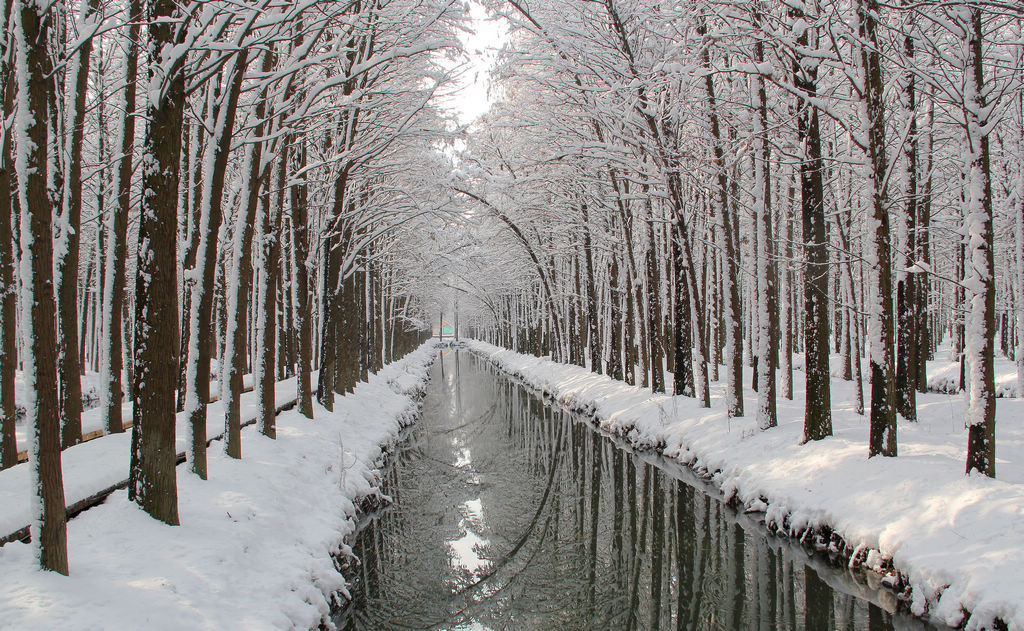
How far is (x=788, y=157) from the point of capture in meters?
10.3

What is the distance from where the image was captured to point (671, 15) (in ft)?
32.2

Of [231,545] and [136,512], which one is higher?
[136,512]

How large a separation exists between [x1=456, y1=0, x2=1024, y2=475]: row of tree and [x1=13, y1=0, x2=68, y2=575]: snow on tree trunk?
7677 millimetres

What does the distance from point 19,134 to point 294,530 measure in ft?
16.1

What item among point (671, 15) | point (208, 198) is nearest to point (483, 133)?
point (671, 15)

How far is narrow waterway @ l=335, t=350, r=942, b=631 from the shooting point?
6.10m

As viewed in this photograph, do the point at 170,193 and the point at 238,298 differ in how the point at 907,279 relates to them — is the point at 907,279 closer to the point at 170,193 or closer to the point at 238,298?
the point at 238,298

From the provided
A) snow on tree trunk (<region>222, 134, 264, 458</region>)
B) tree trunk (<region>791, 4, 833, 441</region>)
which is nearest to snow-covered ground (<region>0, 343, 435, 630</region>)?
snow on tree trunk (<region>222, 134, 264, 458</region>)

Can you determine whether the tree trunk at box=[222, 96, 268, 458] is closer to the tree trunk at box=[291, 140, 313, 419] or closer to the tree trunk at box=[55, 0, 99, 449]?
the tree trunk at box=[55, 0, 99, 449]

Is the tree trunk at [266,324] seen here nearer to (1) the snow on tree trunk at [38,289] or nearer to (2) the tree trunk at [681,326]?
(1) the snow on tree trunk at [38,289]

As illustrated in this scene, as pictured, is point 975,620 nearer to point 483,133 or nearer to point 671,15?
point 671,15

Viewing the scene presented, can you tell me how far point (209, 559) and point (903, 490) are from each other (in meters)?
7.70

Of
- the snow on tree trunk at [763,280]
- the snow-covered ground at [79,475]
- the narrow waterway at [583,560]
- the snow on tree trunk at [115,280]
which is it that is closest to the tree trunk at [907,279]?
the snow on tree trunk at [763,280]

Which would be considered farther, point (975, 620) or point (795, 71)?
point (795, 71)
